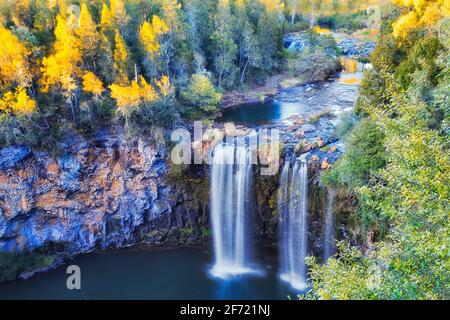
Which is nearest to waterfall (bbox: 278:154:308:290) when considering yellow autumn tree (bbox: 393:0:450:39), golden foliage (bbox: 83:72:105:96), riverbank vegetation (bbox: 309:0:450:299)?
yellow autumn tree (bbox: 393:0:450:39)

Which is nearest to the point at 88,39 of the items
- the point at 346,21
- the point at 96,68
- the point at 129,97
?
the point at 96,68

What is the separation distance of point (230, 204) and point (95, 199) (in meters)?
8.44

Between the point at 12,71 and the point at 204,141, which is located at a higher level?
the point at 12,71

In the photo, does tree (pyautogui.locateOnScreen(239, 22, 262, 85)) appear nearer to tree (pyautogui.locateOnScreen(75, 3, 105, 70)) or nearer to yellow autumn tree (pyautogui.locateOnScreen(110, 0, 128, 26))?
yellow autumn tree (pyautogui.locateOnScreen(110, 0, 128, 26))

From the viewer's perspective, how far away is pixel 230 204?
896 inches

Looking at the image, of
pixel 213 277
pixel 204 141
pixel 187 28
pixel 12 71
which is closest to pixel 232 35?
pixel 187 28

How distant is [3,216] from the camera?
21188 mm

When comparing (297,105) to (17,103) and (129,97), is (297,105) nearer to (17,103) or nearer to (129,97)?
(129,97)

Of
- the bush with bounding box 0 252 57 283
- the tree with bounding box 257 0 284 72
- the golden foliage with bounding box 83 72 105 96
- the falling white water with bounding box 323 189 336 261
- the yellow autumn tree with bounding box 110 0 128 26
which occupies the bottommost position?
the bush with bounding box 0 252 57 283

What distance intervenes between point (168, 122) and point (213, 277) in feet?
34.4

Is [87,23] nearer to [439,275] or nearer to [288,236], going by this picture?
[288,236]

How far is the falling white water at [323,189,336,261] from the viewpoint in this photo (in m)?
19.2

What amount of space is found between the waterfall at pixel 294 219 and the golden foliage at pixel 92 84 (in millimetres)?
Result: 12790

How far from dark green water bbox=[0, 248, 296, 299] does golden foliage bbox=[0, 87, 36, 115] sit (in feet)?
31.0
